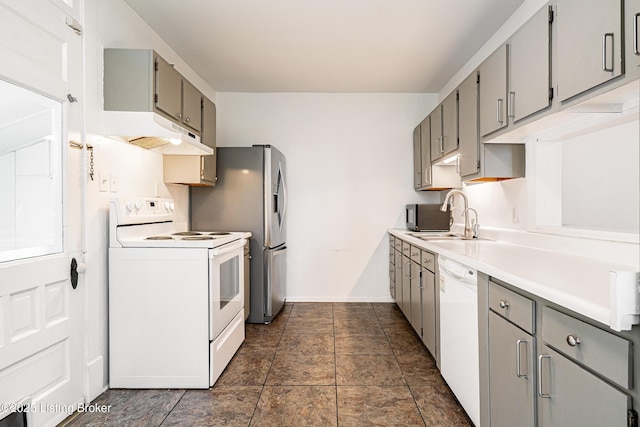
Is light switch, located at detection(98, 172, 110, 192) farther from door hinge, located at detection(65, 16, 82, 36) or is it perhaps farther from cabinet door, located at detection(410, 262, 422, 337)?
cabinet door, located at detection(410, 262, 422, 337)

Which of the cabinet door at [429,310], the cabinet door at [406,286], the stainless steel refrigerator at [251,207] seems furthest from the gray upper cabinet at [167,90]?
the cabinet door at [406,286]

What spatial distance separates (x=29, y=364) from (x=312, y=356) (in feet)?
5.91

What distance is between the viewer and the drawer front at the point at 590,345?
91 cm

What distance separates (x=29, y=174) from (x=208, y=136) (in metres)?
1.74

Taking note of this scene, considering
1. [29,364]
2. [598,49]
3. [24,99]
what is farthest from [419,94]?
[29,364]

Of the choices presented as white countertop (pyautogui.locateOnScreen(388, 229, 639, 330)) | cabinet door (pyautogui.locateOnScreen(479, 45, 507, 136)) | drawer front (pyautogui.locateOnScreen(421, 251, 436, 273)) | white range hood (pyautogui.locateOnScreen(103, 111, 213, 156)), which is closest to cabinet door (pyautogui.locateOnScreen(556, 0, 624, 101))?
cabinet door (pyautogui.locateOnScreen(479, 45, 507, 136))

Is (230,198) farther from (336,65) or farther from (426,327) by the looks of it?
(426,327)

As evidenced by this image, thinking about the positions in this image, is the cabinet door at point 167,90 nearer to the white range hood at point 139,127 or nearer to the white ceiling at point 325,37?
the white range hood at point 139,127

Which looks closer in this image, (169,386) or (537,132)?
(537,132)

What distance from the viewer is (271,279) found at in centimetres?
376

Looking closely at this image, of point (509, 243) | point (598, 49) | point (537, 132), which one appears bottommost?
point (509, 243)

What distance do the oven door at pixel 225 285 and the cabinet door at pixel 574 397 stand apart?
1.87 m

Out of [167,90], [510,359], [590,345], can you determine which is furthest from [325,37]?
[590,345]

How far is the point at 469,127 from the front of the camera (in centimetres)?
272
